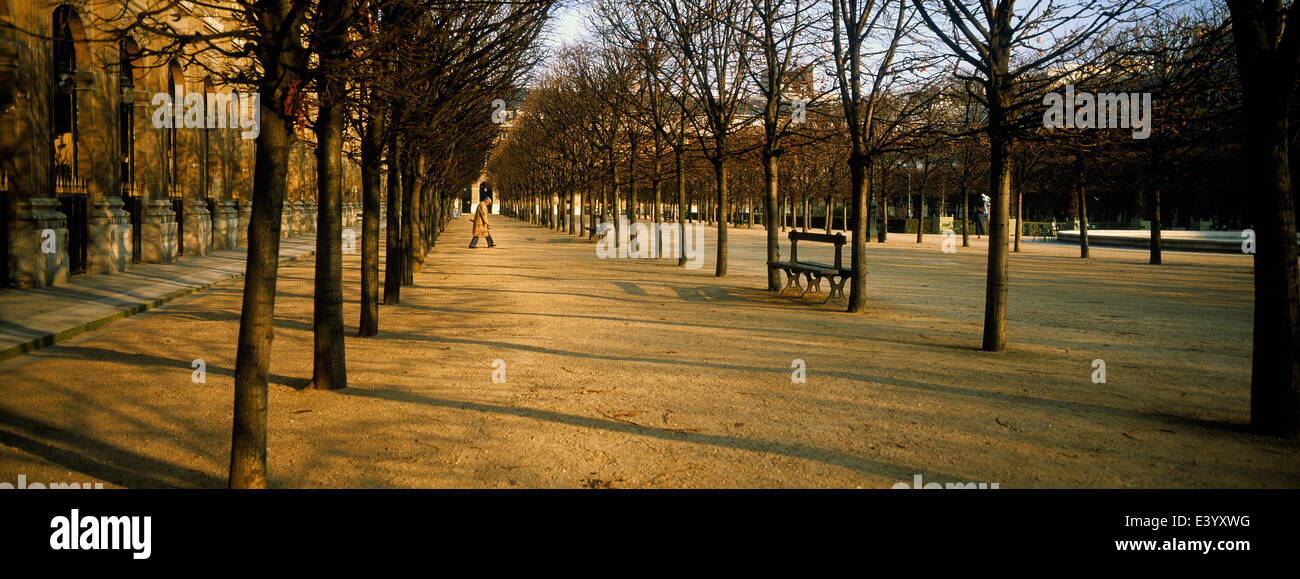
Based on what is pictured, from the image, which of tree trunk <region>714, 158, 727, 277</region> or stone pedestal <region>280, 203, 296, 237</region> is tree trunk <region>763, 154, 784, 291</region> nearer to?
tree trunk <region>714, 158, 727, 277</region>

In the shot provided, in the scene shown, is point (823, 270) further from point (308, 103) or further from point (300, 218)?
point (300, 218)

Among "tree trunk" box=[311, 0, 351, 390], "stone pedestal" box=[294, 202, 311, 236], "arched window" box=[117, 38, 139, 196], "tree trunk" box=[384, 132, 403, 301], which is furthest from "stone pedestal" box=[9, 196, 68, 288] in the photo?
"stone pedestal" box=[294, 202, 311, 236]

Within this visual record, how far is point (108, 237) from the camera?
2042 cm

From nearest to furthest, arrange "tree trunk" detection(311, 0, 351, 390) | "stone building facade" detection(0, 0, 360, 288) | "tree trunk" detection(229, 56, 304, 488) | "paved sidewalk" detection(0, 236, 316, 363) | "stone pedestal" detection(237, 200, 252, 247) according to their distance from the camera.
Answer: "tree trunk" detection(229, 56, 304, 488) → "tree trunk" detection(311, 0, 351, 390) → "paved sidewalk" detection(0, 236, 316, 363) → "stone building facade" detection(0, 0, 360, 288) → "stone pedestal" detection(237, 200, 252, 247)

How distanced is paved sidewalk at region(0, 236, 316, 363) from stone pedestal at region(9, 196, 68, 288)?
36 cm

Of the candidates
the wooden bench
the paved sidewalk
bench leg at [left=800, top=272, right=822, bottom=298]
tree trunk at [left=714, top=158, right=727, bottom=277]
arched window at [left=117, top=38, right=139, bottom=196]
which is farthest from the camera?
arched window at [left=117, top=38, right=139, bottom=196]

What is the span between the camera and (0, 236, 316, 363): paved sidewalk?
11.3 meters

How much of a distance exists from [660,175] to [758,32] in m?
14.1

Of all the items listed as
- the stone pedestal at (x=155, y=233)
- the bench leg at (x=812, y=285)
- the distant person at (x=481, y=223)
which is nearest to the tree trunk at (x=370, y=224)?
the bench leg at (x=812, y=285)

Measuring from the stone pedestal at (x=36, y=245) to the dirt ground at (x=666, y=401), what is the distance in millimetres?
3297

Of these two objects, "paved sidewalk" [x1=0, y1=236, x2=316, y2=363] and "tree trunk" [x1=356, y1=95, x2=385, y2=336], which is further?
"tree trunk" [x1=356, y1=95, x2=385, y2=336]

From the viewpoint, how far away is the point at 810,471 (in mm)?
5910

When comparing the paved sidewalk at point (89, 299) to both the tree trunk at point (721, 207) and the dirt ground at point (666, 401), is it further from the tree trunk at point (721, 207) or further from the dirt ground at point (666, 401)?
the tree trunk at point (721, 207)

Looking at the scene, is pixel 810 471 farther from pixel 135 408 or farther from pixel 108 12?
pixel 108 12
